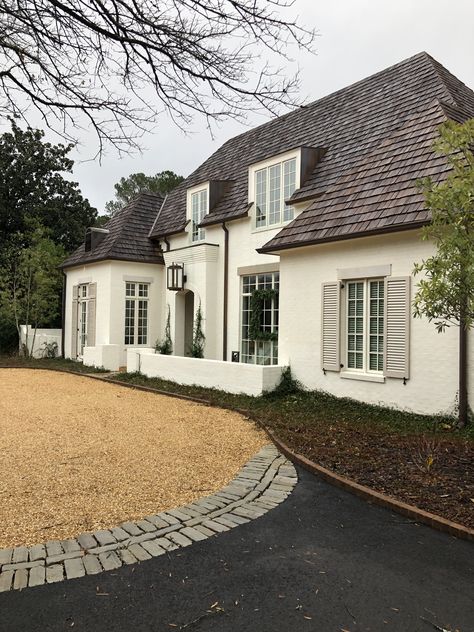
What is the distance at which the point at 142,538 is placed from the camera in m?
4.03

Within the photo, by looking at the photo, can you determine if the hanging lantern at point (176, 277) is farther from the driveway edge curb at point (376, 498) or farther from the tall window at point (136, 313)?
the driveway edge curb at point (376, 498)

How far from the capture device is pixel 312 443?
6922 millimetres

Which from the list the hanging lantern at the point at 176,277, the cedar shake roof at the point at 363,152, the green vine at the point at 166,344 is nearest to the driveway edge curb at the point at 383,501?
the cedar shake roof at the point at 363,152

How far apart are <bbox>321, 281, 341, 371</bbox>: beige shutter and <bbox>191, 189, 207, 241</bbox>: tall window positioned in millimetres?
7331

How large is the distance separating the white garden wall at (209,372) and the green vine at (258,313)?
1.96 meters

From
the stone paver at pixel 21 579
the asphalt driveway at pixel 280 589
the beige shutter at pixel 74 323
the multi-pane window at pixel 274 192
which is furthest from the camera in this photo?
the beige shutter at pixel 74 323

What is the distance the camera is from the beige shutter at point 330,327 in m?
9.91

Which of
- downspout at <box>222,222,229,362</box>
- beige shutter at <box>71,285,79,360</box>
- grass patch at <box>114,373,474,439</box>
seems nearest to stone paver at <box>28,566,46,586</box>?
grass patch at <box>114,373,474,439</box>

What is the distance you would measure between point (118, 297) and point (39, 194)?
18.8m

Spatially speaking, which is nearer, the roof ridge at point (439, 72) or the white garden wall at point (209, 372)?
the white garden wall at point (209, 372)

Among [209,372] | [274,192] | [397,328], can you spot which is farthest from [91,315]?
[397,328]

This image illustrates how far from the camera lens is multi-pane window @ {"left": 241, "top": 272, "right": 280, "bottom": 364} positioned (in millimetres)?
13281

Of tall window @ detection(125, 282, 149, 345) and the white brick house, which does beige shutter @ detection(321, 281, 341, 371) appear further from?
tall window @ detection(125, 282, 149, 345)

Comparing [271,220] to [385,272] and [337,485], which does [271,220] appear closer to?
[385,272]
